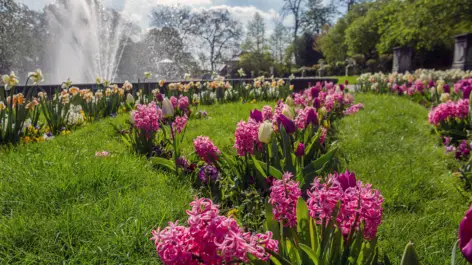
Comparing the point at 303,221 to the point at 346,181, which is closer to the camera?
the point at 346,181

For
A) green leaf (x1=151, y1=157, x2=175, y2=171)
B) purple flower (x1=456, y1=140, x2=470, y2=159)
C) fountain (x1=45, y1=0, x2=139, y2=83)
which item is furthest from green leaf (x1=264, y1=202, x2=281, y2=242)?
fountain (x1=45, y1=0, x2=139, y2=83)

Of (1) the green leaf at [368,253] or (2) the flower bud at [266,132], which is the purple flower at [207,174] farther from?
(1) the green leaf at [368,253]

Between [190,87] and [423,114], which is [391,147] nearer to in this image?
[423,114]

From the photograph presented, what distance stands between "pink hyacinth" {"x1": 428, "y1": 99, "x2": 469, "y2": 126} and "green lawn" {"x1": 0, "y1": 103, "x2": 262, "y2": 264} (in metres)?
2.79

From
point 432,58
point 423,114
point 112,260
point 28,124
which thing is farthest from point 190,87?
point 432,58

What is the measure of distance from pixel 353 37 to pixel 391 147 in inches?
1168

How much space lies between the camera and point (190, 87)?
22.0 ft

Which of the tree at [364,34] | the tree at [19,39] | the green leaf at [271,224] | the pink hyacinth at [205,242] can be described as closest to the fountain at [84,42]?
the tree at [19,39]

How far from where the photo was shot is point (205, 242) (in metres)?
0.84

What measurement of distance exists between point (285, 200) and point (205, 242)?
45 cm

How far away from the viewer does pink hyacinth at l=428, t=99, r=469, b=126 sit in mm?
3642

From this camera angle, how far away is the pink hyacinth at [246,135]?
2.21 meters

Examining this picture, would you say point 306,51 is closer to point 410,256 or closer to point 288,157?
point 288,157

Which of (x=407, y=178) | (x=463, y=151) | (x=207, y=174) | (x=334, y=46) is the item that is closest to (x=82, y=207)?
(x=207, y=174)
